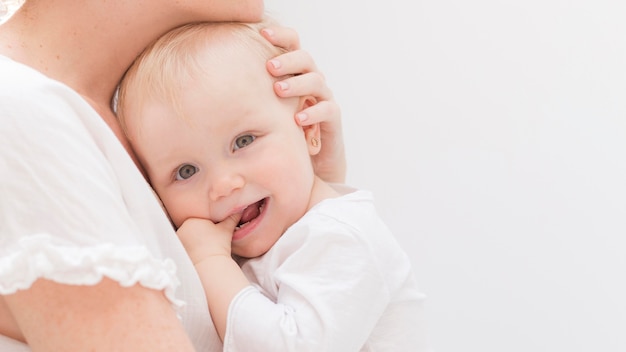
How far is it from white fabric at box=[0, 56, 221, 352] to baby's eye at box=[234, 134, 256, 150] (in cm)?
34

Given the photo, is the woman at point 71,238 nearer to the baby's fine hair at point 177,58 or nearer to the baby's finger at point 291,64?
the baby's fine hair at point 177,58

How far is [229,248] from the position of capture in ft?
3.46

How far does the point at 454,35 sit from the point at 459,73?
0.37 ft

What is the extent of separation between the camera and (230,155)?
42.1 inches

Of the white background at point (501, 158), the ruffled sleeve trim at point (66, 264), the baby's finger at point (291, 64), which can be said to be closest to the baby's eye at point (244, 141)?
the baby's finger at point (291, 64)

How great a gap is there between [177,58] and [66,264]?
472 mm

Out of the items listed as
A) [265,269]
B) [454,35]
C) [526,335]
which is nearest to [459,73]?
[454,35]

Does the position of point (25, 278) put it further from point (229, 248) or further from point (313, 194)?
point (313, 194)

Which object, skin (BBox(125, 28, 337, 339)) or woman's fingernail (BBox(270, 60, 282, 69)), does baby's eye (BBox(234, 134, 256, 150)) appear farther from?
woman's fingernail (BBox(270, 60, 282, 69))

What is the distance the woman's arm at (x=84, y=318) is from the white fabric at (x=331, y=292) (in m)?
0.25

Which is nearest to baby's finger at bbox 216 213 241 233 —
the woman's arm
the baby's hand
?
the baby's hand

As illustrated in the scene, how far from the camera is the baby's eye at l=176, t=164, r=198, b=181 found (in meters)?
1.09

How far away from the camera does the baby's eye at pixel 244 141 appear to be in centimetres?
108

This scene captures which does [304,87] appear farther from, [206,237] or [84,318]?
[84,318]
